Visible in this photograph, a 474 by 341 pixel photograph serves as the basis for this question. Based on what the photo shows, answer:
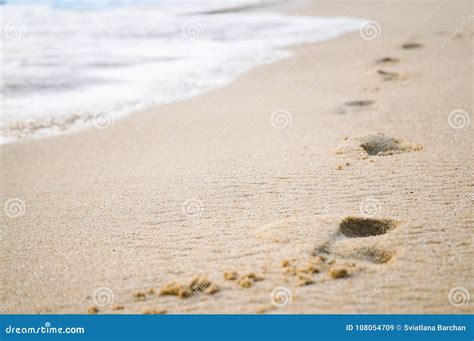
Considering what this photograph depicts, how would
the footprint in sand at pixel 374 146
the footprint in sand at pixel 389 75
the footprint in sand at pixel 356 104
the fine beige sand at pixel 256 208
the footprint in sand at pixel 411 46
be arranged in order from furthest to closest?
the footprint in sand at pixel 411 46
the footprint in sand at pixel 389 75
the footprint in sand at pixel 356 104
the footprint in sand at pixel 374 146
the fine beige sand at pixel 256 208

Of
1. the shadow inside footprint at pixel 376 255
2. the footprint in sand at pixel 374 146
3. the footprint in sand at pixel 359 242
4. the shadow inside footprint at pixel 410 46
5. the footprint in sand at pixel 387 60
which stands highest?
the shadow inside footprint at pixel 410 46

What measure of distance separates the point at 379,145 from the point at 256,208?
4.60 ft

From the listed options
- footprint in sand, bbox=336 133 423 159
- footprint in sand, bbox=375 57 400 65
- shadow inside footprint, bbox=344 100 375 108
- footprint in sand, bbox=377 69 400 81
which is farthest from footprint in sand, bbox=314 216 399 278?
footprint in sand, bbox=375 57 400 65

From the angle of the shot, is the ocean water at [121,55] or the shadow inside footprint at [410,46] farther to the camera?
the shadow inside footprint at [410,46]

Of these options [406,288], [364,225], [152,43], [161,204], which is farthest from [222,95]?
[152,43]

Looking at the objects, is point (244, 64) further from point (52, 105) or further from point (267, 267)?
point (267, 267)

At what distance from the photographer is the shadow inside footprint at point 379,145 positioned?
4130 millimetres

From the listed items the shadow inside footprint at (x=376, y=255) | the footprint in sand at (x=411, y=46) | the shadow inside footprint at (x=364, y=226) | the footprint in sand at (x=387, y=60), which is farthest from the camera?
the footprint in sand at (x=411, y=46)

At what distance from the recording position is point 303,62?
8.38 meters

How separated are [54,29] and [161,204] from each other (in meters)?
12.2

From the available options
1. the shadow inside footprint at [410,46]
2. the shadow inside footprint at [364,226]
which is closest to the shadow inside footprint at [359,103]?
the shadow inside footprint at [364,226]

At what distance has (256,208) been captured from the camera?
3383 millimetres

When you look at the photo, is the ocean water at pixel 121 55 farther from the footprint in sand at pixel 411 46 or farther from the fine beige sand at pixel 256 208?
the footprint in sand at pixel 411 46

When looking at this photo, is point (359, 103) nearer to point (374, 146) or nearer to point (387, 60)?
point (374, 146)
